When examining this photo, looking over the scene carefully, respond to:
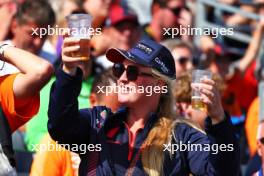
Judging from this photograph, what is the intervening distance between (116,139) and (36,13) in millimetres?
2388

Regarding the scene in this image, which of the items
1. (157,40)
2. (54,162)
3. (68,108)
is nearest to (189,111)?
(54,162)

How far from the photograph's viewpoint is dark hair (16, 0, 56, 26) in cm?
726

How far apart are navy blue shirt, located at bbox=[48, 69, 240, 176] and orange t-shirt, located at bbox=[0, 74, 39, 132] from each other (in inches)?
9.0

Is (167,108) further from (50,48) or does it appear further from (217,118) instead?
(50,48)

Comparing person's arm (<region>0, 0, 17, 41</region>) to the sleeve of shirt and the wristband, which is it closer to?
the wristband

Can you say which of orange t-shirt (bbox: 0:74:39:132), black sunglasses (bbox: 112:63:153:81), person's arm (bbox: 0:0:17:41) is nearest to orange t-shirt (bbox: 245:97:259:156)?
person's arm (bbox: 0:0:17:41)

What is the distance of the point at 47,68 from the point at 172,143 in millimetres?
840

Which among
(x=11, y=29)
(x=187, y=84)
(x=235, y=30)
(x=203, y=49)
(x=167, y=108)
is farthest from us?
(x=235, y=30)

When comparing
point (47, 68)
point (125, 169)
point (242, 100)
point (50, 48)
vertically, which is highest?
point (47, 68)

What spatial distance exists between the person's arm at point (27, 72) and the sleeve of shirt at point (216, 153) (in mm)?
896

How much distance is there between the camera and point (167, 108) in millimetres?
5426

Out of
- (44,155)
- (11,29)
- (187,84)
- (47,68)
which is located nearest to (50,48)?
(11,29)

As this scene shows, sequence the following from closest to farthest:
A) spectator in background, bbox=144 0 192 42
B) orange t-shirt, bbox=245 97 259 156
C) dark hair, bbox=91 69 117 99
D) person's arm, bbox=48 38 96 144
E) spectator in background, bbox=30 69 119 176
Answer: person's arm, bbox=48 38 96 144 < spectator in background, bbox=30 69 119 176 < dark hair, bbox=91 69 117 99 < orange t-shirt, bbox=245 97 259 156 < spectator in background, bbox=144 0 192 42

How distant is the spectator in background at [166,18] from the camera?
8672 millimetres
